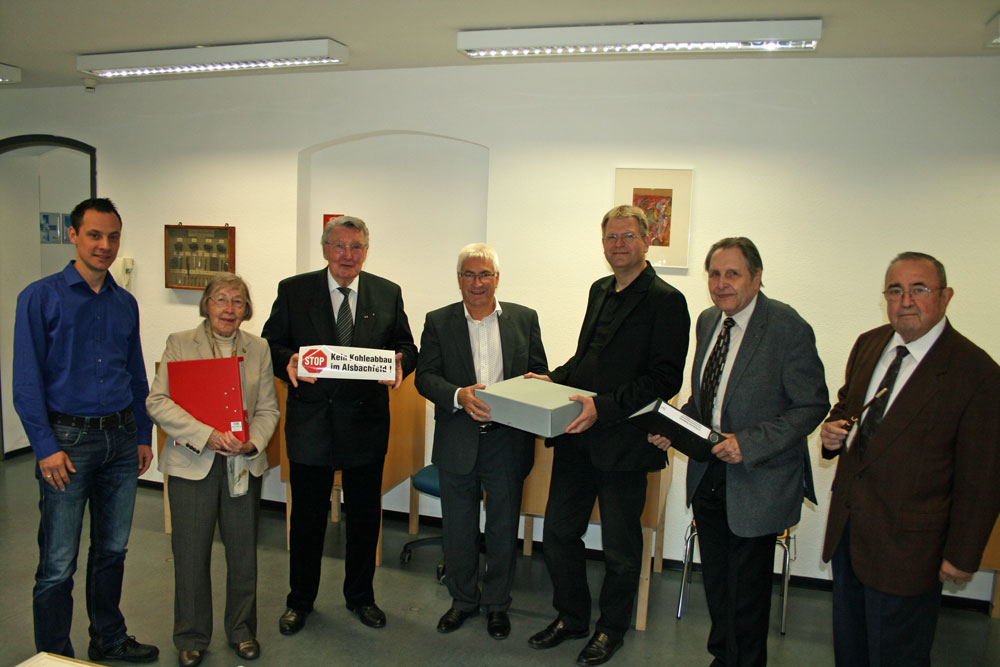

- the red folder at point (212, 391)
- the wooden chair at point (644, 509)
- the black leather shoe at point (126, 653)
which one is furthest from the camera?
the wooden chair at point (644, 509)

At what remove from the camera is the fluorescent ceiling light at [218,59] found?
142 inches

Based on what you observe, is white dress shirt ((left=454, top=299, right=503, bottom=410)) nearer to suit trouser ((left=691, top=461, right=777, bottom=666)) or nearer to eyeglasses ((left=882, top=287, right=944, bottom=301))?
suit trouser ((left=691, top=461, right=777, bottom=666))

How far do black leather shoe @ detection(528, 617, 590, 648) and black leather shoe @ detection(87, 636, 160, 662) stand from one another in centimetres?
163

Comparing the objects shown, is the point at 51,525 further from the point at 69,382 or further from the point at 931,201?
the point at 931,201

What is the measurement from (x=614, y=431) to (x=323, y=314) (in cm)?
135

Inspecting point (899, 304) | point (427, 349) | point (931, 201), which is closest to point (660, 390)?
point (899, 304)

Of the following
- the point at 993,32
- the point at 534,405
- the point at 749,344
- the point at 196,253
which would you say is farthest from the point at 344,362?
the point at 993,32

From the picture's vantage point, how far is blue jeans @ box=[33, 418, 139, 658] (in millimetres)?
2430

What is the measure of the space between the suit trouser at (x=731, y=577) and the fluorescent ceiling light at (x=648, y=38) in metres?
2.02

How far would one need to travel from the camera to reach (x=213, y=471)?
8.42 feet

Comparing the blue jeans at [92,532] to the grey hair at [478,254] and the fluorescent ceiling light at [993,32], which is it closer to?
the grey hair at [478,254]

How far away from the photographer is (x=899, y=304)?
2.10 metres

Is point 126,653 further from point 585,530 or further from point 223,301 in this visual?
point 585,530

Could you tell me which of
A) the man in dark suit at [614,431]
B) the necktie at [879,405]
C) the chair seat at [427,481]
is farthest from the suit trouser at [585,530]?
the chair seat at [427,481]
